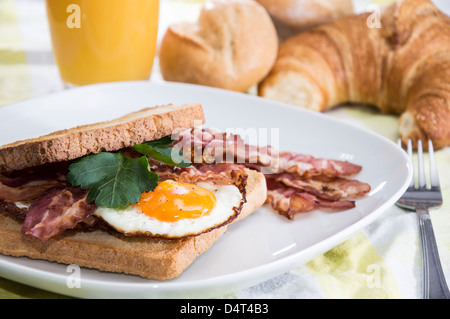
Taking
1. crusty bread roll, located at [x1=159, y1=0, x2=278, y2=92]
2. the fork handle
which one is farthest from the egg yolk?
crusty bread roll, located at [x1=159, y1=0, x2=278, y2=92]

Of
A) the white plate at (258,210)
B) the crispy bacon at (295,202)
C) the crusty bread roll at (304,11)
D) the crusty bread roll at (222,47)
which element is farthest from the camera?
the crusty bread roll at (304,11)

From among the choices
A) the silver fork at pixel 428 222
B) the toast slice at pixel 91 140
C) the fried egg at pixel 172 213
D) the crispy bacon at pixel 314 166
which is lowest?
the silver fork at pixel 428 222

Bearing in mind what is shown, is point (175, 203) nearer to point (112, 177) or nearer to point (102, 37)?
point (112, 177)

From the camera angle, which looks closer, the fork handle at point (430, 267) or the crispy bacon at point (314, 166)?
the fork handle at point (430, 267)

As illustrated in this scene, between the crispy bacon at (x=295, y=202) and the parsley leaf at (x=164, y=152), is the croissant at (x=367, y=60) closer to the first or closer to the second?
the crispy bacon at (x=295, y=202)

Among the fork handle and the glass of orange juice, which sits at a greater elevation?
the glass of orange juice

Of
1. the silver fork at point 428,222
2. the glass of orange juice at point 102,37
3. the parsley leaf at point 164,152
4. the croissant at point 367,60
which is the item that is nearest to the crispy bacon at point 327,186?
the silver fork at point 428,222

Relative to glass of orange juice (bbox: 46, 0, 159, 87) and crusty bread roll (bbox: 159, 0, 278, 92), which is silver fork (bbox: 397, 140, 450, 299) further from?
glass of orange juice (bbox: 46, 0, 159, 87)
